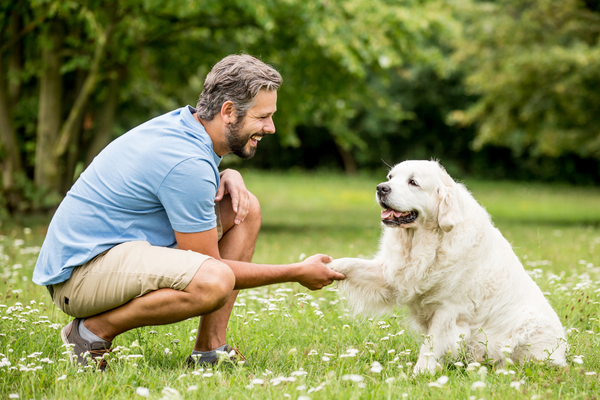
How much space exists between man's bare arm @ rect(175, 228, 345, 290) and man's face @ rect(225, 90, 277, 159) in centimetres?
50

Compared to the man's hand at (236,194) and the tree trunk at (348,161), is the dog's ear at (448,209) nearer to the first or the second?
the man's hand at (236,194)

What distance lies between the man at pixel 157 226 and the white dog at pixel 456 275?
2.66 ft

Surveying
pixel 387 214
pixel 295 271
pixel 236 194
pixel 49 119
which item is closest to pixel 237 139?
pixel 236 194

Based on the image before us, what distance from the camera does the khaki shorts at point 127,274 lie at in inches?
117

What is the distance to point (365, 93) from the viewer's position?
12.1 m

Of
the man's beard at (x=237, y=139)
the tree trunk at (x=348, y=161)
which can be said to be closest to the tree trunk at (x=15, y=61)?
the man's beard at (x=237, y=139)

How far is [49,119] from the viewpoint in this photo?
10570 mm

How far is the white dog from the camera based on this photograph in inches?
140

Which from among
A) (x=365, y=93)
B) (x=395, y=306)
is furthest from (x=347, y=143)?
(x=395, y=306)

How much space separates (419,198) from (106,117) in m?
8.82

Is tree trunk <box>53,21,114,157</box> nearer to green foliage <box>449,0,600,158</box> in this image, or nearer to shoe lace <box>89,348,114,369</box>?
shoe lace <box>89,348,114,369</box>

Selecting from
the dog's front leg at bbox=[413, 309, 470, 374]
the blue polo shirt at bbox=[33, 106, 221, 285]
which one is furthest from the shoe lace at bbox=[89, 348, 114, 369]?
the dog's front leg at bbox=[413, 309, 470, 374]

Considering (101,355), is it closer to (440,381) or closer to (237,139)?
(237,139)

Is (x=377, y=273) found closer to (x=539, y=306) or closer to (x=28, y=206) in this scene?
(x=539, y=306)
